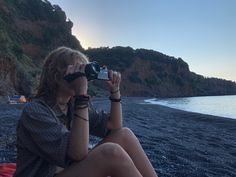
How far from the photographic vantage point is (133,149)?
3.09m

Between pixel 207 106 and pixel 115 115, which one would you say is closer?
pixel 115 115

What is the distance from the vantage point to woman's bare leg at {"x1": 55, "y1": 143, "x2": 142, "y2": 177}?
8.19ft

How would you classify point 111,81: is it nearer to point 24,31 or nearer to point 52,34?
point 24,31

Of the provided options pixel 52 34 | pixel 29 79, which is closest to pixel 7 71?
pixel 29 79

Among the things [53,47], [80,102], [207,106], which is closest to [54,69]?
[80,102]

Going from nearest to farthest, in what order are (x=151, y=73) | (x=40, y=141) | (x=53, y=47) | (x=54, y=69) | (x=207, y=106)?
(x=40, y=141) < (x=54, y=69) < (x=207, y=106) < (x=53, y=47) < (x=151, y=73)

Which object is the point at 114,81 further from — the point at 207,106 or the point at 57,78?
the point at 207,106

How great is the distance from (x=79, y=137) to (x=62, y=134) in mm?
114

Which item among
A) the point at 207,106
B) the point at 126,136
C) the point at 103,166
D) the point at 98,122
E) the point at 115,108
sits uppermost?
the point at 115,108

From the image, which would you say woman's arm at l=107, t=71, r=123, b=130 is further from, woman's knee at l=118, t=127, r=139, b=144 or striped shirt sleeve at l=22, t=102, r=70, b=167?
striped shirt sleeve at l=22, t=102, r=70, b=167

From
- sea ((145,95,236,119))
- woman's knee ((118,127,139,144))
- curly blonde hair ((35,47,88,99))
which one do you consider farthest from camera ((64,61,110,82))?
sea ((145,95,236,119))

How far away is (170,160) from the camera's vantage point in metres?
6.25

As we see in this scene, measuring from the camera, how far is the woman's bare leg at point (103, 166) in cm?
250

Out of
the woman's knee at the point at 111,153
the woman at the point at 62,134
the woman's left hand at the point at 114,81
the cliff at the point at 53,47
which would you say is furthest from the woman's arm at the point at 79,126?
the cliff at the point at 53,47
